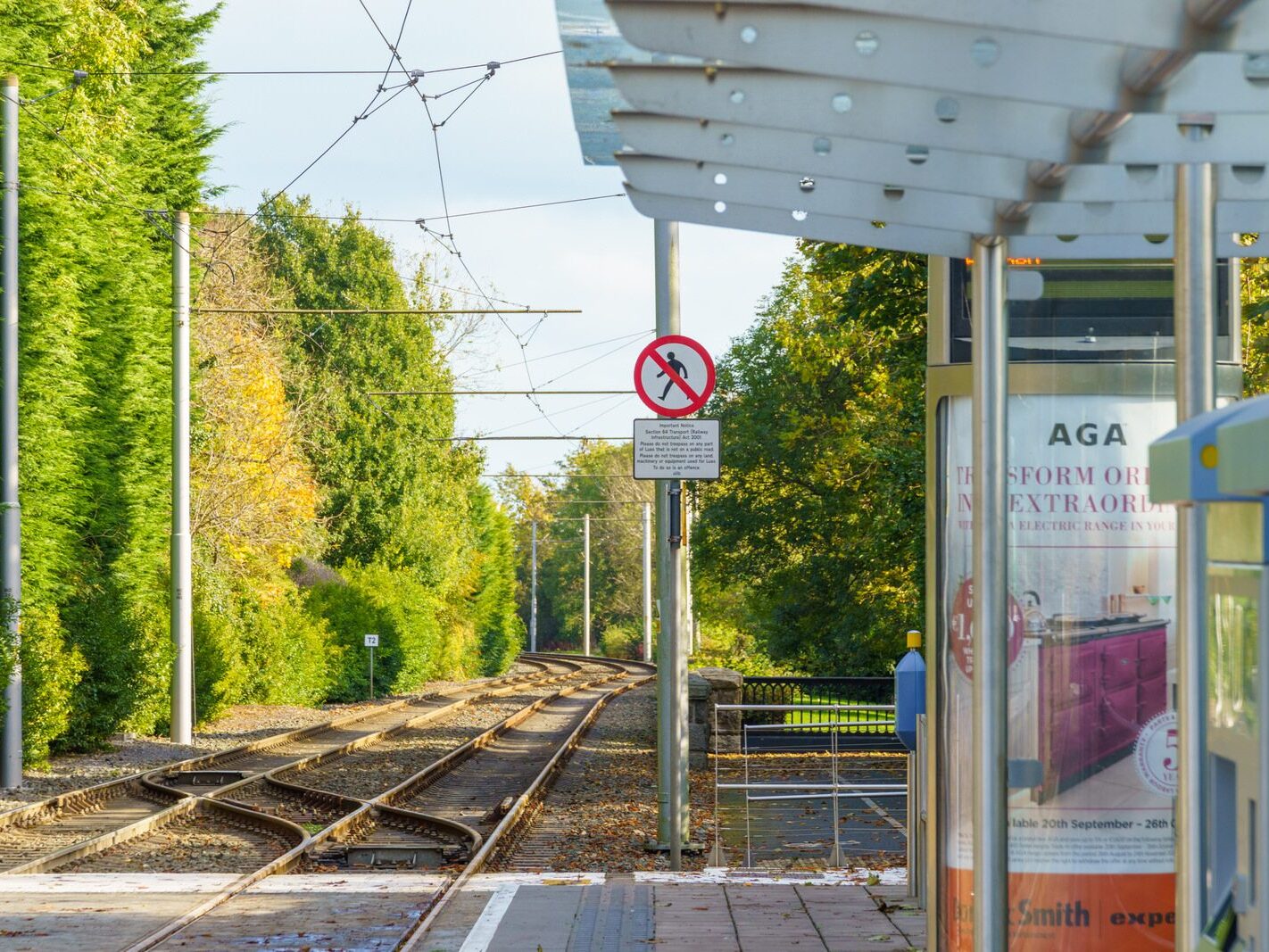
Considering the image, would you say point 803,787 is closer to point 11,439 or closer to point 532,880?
point 532,880

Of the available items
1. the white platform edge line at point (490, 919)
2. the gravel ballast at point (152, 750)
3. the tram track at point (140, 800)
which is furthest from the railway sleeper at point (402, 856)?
the gravel ballast at point (152, 750)

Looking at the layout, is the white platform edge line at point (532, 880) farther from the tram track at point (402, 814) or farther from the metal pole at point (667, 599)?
the metal pole at point (667, 599)

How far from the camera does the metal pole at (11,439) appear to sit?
17484 millimetres

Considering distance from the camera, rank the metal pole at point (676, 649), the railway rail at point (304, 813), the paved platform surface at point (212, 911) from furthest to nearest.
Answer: the railway rail at point (304, 813)
the metal pole at point (676, 649)
the paved platform surface at point (212, 911)

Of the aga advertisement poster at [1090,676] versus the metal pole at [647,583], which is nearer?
the aga advertisement poster at [1090,676]

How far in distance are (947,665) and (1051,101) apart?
288 centimetres

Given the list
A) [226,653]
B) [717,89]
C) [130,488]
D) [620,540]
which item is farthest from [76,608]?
[620,540]

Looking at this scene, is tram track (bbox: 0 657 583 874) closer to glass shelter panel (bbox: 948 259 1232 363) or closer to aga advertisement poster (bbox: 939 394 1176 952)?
aga advertisement poster (bbox: 939 394 1176 952)

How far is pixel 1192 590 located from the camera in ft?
9.84

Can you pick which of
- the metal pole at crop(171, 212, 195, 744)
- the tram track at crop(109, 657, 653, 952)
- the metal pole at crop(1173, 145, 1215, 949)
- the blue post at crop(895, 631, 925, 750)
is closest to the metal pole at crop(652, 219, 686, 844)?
the tram track at crop(109, 657, 653, 952)

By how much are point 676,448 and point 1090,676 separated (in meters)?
5.92

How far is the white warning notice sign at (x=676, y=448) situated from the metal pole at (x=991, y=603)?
6.54m

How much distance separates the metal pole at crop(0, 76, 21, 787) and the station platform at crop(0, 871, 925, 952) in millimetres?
7543

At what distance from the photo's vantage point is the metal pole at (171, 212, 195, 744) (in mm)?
23938
